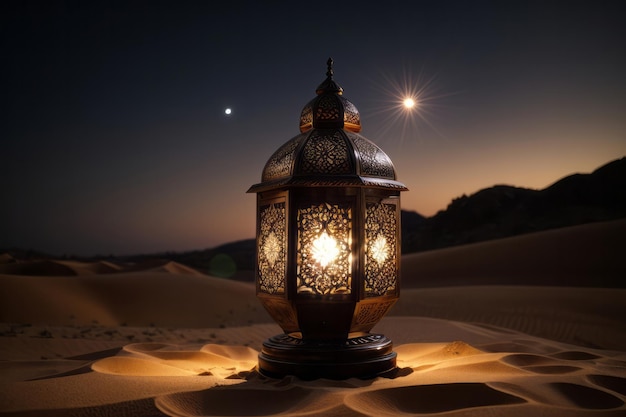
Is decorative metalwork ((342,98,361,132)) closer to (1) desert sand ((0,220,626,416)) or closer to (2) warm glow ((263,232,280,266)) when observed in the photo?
(2) warm glow ((263,232,280,266))

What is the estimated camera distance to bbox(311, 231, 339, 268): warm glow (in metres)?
3.93

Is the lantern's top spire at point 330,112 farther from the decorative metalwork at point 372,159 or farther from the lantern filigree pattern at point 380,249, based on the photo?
the lantern filigree pattern at point 380,249

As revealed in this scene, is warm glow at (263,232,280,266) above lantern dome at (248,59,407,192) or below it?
below

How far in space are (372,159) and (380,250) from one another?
75cm

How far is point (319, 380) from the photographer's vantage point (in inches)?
147

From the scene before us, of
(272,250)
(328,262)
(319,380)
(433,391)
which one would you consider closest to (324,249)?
(328,262)

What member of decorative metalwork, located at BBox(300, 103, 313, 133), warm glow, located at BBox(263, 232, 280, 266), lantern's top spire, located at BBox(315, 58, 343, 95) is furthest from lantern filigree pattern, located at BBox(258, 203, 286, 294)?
lantern's top spire, located at BBox(315, 58, 343, 95)

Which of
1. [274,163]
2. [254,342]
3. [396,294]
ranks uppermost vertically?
[274,163]

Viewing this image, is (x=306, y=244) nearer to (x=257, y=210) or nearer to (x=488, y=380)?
(x=257, y=210)

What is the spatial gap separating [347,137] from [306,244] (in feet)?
3.13

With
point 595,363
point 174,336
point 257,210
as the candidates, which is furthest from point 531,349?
point 174,336

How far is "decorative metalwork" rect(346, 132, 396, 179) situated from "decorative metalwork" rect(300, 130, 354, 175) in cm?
12

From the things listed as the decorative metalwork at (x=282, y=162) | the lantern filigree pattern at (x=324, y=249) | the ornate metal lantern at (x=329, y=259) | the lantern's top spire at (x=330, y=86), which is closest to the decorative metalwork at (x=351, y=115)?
the lantern's top spire at (x=330, y=86)

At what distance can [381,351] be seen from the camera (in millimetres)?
4016
